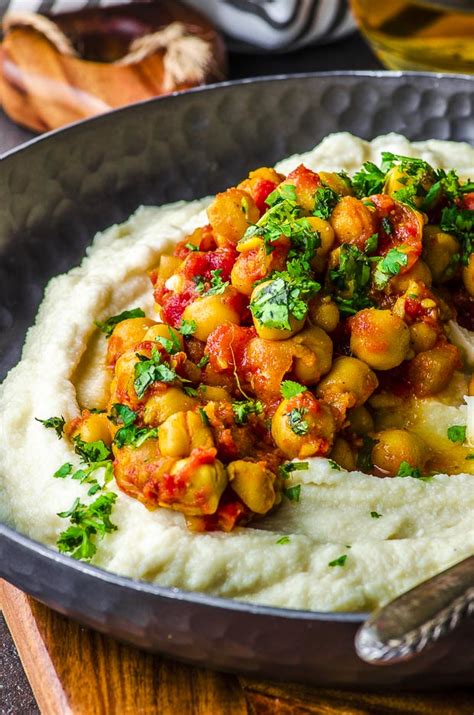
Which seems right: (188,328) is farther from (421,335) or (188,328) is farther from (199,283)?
(421,335)

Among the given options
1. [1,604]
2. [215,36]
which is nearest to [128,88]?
[215,36]

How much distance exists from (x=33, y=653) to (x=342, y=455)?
1794 mm

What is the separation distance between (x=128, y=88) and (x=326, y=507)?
18.7ft

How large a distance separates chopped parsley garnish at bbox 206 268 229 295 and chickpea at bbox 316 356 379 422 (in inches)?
29.5

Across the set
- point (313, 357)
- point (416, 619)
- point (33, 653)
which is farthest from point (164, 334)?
point (416, 619)

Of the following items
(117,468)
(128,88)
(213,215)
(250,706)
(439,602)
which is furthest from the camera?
(128,88)

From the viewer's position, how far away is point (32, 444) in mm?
5371

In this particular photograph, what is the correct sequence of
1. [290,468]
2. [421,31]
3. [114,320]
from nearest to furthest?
[290,468] → [114,320] → [421,31]

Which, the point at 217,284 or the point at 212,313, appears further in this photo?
the point at 217,284

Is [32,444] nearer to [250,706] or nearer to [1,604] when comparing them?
[1,604]

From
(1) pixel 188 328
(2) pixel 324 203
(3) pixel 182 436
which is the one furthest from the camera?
(2) pixel 324 203

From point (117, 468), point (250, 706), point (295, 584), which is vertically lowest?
point (250, 706)

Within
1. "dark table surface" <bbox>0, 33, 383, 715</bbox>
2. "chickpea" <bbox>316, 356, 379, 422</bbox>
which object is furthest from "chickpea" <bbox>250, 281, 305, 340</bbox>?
"dark table surface" <bbox>0, 33, 383, 715</bbox>

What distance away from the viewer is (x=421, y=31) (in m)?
8.92
